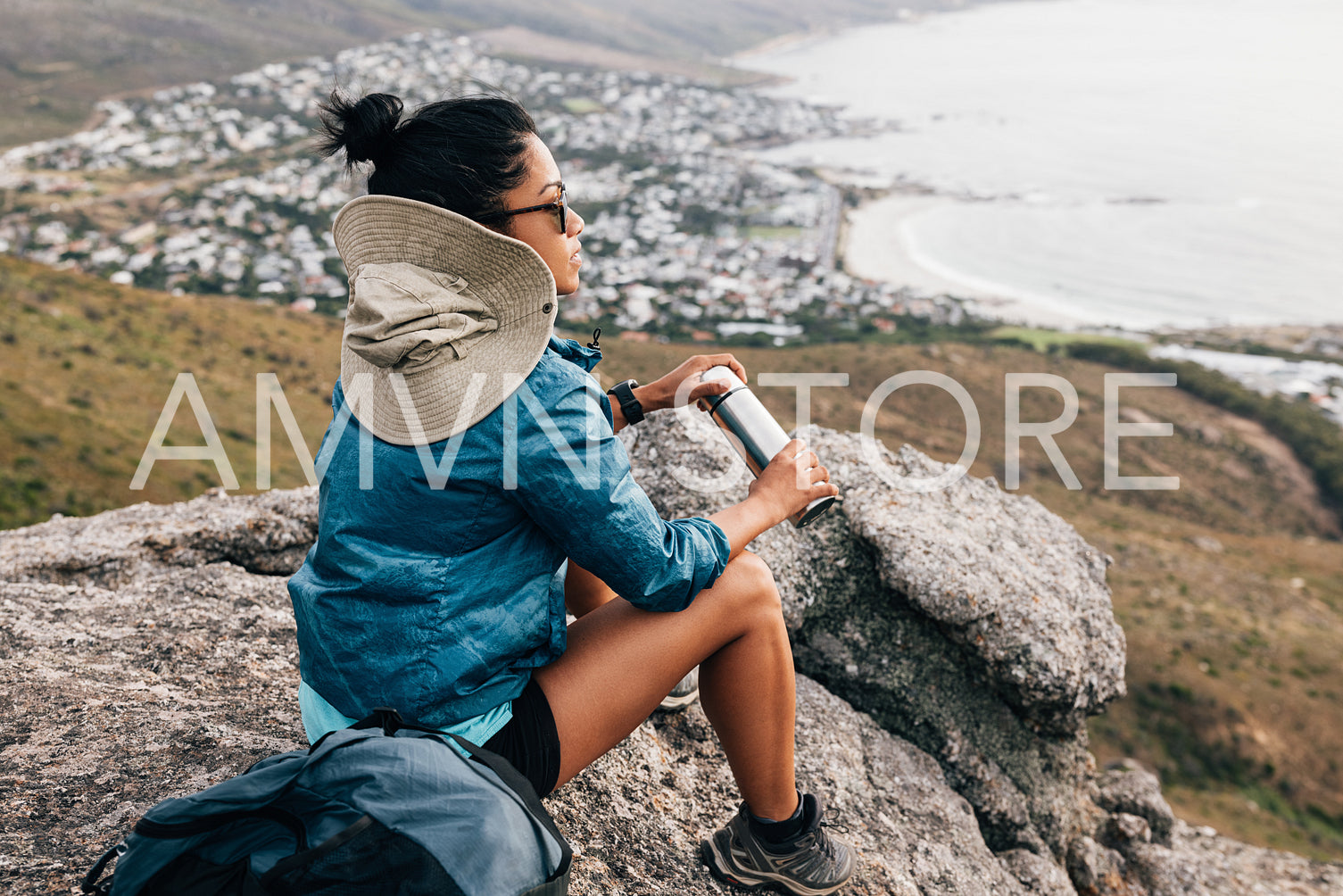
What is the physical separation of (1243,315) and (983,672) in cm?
7320

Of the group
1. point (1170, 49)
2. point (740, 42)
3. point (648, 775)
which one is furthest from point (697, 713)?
point (740, 42)

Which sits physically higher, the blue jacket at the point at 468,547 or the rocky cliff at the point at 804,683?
the blue jacket at the point at 468,547

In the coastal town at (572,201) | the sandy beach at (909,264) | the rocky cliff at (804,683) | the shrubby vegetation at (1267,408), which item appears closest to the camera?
the rocky cliff at (804,683)

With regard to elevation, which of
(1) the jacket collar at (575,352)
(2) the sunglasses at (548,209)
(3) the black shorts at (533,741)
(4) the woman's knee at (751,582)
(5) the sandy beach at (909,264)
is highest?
(2) the sunglasses at (548,209)

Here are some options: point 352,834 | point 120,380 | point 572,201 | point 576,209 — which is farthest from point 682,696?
point 576,209

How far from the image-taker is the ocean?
65.5m

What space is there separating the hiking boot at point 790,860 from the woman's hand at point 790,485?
1.12 meters

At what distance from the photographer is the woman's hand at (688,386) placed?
271 centimetres

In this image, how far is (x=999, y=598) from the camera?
4.11 metres

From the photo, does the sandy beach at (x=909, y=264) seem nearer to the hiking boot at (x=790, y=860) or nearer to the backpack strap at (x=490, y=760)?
the hiking boot at (x=790, y=860)

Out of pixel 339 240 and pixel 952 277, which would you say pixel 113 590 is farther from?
pixel 952 277

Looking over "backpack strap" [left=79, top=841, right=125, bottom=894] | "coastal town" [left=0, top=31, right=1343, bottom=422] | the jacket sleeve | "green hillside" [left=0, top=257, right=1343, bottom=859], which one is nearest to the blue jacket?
the jacket sleeve


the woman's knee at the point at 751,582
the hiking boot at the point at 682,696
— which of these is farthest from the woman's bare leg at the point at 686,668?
the hiking boot at the point at 682,696

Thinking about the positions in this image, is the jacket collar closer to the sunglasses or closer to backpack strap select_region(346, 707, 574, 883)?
the sunglasses
